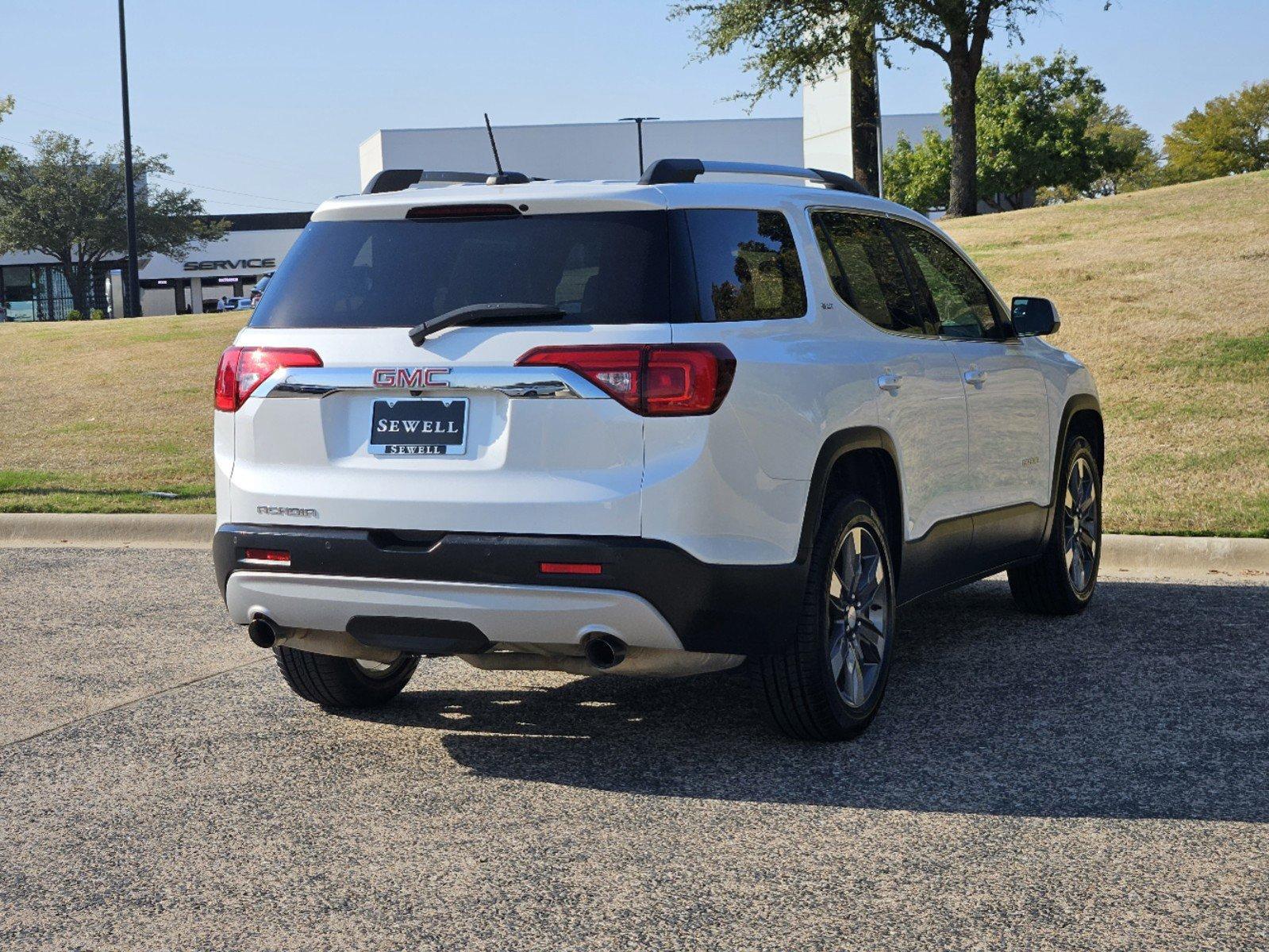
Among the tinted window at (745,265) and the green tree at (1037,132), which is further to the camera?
the green tree at (1037,132)

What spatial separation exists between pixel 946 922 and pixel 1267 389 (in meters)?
12.0

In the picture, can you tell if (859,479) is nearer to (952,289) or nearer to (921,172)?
(952,289)

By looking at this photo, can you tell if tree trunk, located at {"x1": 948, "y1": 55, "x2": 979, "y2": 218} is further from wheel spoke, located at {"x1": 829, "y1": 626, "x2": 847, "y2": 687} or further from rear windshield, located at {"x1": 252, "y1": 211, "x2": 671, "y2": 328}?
rear windshield, located at {"x1": 252, "y1": 211, "x2": 671, "y2": 328}

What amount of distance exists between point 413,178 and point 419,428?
1494 mm

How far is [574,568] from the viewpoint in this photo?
474 centimetres

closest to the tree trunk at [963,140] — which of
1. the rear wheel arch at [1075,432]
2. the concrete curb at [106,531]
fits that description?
the concrete curb at [106,531]

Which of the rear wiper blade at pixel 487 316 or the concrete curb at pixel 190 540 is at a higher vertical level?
the rear wiper blade at pixel 487 316

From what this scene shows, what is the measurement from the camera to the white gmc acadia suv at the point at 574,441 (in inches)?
188

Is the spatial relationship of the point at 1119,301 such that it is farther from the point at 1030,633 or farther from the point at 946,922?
the point at 946,922

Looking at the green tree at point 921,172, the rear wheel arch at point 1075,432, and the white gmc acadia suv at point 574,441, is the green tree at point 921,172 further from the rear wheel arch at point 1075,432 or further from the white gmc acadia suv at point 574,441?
the white gmc acadia suv at point 574,441

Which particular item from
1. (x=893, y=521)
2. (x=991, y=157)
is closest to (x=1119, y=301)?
(x=893, y=521)

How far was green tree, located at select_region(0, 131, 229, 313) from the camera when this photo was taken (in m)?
79.2

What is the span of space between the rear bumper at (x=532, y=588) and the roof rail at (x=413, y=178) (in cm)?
142

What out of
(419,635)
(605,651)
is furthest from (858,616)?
(419,635)
